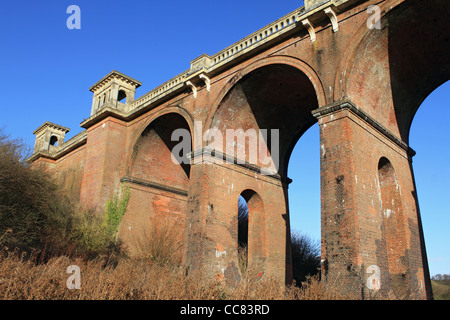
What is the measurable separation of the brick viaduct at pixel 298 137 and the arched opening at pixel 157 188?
0.21 feet

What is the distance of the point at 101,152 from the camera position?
732 inches

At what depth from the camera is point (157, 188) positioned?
1891 centimetres

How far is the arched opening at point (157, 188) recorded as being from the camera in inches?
685

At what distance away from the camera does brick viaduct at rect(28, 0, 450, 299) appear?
9.99 m

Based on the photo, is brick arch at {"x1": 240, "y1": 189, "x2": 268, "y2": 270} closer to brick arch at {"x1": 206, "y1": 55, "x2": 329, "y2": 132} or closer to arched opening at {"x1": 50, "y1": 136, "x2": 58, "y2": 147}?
brick arch at {"x1": 206, "y1": 55, "x2": 329, "y2": 132}

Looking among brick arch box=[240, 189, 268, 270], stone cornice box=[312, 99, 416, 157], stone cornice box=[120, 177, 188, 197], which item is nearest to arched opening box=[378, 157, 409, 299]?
stone cornice box=[312, 99, 416, 157]

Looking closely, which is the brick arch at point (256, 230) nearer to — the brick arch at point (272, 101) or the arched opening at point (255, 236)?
the arched opening at point (255, 236)

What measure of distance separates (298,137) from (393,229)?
20.8 feet

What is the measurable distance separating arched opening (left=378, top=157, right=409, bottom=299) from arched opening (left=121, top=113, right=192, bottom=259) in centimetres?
916

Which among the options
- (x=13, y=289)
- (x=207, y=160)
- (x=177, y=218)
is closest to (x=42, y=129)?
(x=177, y=218)

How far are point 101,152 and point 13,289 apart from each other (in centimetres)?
1332

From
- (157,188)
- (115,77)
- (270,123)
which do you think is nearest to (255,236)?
(270,123)

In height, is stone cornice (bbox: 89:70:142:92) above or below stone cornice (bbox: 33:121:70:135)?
below
